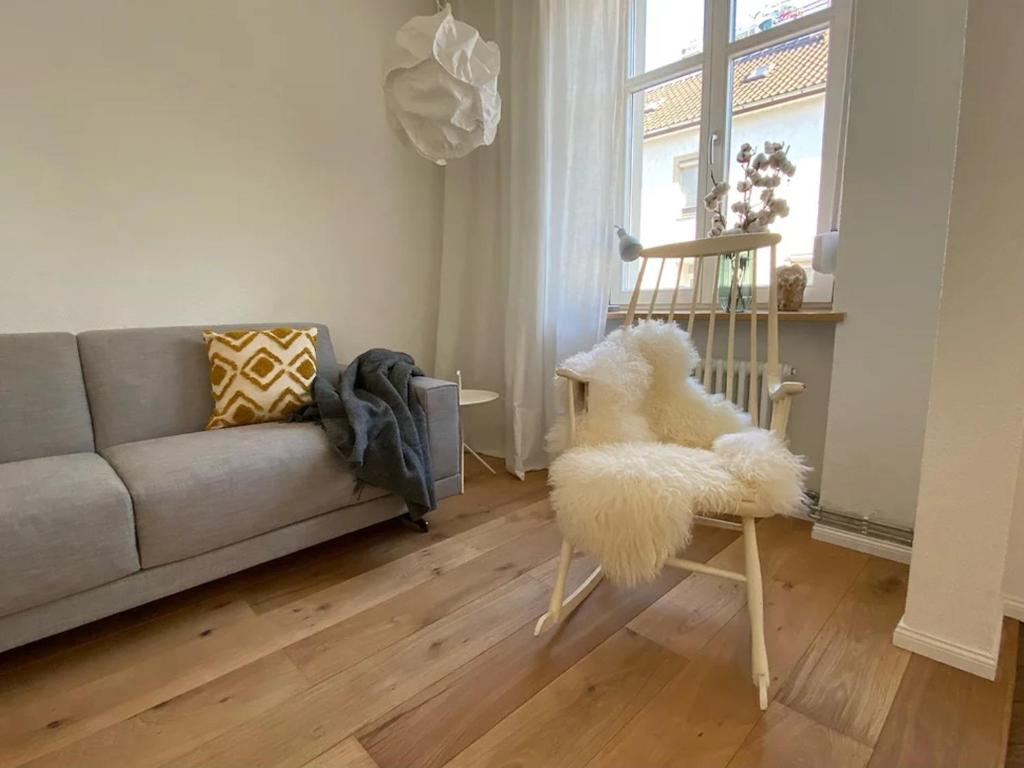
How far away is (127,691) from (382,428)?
88cm

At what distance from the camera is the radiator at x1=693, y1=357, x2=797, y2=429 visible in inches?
75.3

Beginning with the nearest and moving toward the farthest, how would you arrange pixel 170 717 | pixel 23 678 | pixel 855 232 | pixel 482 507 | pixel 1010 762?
pixel 1010 762
pixel 170 717
pixel 23 678
pixel 855 232
pixel 482 507

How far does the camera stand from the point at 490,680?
3.71ft

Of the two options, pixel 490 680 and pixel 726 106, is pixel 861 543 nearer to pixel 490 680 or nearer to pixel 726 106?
pixel 490 680

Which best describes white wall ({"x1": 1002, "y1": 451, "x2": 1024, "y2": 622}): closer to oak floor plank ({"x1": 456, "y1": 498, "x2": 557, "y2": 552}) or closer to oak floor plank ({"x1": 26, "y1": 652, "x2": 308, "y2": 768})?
oak floor plank ({"x1": 456, "y1": 498, "x2": 557, "y2": 552})

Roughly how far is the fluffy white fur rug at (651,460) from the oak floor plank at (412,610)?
1.60ft

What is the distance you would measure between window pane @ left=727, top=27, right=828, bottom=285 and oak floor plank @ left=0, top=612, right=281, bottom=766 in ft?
7.37

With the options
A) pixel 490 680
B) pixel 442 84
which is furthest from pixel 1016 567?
pixel 442 84

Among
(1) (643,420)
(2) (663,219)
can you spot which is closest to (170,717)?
(1) (643,420)

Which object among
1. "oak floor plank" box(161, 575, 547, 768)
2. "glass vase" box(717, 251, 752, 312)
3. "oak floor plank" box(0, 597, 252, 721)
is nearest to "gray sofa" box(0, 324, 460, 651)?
"oak floor plank" box(0, 597, 252, 721)

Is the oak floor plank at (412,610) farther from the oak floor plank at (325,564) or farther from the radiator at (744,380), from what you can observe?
the radiator at (744,380)

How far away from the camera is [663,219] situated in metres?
2.43

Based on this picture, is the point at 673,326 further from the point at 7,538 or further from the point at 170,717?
the point at 7,538

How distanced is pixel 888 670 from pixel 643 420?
0.80m
